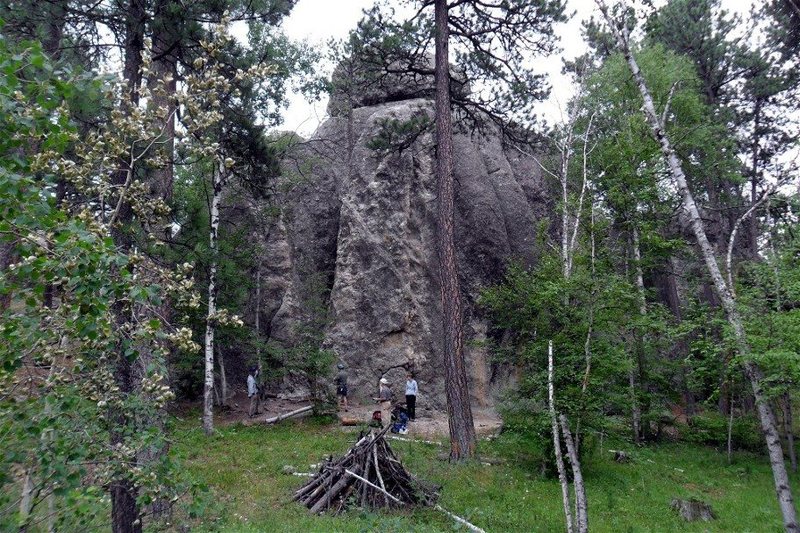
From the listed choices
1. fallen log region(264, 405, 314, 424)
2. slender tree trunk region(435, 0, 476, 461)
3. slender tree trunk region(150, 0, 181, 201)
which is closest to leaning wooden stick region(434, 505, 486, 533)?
slender tree trunk region(435, 0, 476, 461)

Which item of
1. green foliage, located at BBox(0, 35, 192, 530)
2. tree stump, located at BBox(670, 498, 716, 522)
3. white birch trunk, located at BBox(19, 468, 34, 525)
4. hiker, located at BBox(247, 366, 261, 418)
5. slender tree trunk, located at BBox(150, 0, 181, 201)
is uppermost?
slender tree trunk, located at BBox(150, 0, 181, 201)

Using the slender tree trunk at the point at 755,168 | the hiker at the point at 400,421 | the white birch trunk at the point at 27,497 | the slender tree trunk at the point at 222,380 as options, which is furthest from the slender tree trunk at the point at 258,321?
the slender tree trunk at the point at 755,168

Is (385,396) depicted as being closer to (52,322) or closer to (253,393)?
(253,393)

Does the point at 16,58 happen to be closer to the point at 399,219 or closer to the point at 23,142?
the point at 23,142

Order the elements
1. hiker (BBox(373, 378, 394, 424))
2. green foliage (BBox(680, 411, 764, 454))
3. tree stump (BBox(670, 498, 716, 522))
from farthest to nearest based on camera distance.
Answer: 1. hiker (BBox(373, 378, 394, 424))
2. green foliage (BBox(680, 411, 764, 454))
3. tree stump (BBox(670, 498, 716, 522))

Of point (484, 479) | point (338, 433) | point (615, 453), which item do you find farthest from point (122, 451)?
point (615, 453)

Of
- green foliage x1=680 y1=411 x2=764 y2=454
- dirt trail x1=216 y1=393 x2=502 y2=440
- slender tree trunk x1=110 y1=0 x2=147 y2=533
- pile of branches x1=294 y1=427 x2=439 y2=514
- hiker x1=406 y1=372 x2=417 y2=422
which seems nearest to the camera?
slender tree trunk x1=110 y1=0 x2=147 y2=533

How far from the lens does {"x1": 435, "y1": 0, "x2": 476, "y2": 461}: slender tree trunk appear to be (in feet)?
39.7

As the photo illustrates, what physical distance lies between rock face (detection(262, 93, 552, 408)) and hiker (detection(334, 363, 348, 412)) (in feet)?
6.68

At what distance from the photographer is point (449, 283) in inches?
500

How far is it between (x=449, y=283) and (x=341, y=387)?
7399 mm

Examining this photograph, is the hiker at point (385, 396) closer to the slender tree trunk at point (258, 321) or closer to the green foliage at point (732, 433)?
the slender tree trunk at point (258, 321)

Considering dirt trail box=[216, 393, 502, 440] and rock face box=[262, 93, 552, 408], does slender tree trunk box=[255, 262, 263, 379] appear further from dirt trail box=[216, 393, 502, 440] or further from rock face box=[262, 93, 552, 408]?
dirt trail box=[216, 393, 502, 440]

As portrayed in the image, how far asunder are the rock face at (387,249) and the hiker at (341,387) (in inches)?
80.2
